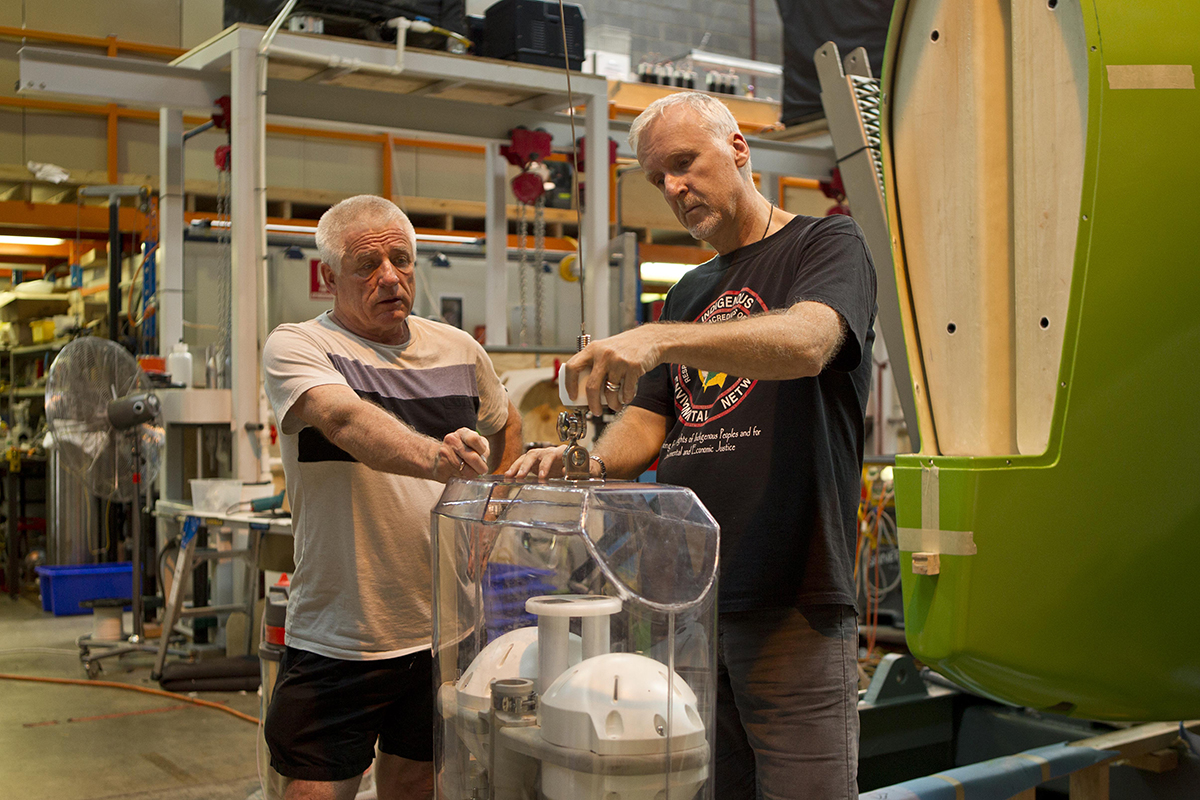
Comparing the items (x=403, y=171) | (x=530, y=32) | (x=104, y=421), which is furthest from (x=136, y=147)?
(x=530, y=32)

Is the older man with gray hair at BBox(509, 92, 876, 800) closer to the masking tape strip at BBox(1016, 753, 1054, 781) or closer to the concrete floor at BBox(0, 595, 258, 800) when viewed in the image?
the masking tape strip at BBox(1016, 753, 1054, 781)

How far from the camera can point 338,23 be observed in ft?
20.0

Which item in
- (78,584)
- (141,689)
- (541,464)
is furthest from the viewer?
(78,584)

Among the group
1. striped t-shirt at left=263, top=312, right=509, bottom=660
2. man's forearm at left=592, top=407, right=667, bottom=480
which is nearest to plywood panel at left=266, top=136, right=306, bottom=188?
striped t-shirt at left=263, top=312, right=509, bottom=660

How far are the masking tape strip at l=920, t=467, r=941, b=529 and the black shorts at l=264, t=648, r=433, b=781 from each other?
987 mm

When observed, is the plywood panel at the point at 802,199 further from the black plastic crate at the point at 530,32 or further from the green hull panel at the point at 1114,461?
the green hull panel at the point at 1114,461

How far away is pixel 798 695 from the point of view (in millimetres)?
1689

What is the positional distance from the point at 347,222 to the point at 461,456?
0.68 m

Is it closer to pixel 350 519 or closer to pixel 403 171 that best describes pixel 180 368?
pixel 403 171

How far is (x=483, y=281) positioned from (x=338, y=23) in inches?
170

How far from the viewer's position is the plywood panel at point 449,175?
9727 millimetres

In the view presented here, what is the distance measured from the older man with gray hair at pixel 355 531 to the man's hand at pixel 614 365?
725mm

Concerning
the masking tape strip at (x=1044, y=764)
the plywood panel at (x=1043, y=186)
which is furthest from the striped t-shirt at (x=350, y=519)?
the masking tape strip at (x=1044, y=764)

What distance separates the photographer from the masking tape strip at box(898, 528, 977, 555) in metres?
1.80
